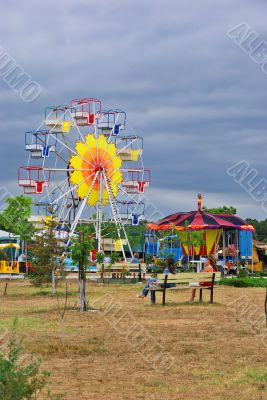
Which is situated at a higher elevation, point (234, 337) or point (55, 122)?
point (55, 122)

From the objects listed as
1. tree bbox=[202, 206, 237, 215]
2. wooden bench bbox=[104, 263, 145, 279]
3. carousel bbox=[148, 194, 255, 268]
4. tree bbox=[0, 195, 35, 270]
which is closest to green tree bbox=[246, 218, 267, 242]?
tree bbox=[202, 206, 237, 215]

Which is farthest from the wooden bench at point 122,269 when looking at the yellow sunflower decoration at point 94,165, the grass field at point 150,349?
the grass field at point 150,349

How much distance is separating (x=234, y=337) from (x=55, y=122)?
33.9 meters

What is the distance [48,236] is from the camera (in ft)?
75.0

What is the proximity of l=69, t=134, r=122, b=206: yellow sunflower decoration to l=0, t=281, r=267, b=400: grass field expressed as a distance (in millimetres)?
24490

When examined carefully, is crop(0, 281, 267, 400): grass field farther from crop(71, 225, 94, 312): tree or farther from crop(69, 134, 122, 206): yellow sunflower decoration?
crop(69, 134, 122, 206): yellow sunflower decoration

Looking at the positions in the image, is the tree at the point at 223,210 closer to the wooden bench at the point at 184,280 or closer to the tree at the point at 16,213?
the tree at the point at 16,213

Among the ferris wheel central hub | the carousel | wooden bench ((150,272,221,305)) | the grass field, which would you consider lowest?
the grass field

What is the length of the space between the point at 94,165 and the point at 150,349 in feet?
107

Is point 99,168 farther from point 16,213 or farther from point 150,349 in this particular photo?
point 150,349

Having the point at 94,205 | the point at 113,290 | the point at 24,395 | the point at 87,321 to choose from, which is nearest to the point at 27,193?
the point at 94,205

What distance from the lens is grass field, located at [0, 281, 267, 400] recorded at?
28.8 ft

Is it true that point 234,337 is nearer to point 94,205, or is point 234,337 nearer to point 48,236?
point 48,236

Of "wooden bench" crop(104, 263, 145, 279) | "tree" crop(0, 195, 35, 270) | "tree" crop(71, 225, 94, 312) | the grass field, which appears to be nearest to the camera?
the grass field
